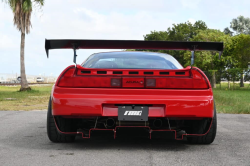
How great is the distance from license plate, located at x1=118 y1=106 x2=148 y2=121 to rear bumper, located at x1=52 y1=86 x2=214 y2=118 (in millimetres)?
52

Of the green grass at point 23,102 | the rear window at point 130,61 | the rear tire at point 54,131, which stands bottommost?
the green grass at point 23,102

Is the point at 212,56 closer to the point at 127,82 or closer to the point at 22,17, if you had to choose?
the point at 22,17

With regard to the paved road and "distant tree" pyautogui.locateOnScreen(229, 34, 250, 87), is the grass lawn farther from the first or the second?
"distant tree" pyautogui.locateOnScreen(229, 34, 250, 87)

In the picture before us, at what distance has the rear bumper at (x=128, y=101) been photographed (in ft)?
13.0

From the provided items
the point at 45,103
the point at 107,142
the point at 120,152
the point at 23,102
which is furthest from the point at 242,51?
the point at 120,152

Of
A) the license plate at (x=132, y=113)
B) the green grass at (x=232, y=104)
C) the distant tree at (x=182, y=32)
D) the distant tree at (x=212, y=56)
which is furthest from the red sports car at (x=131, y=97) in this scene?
the distant tree at (x=182, y=32)

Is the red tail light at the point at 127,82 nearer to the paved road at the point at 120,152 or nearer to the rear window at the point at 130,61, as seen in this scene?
the rear window at the point at 130,61

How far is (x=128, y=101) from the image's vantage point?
3.96 metres

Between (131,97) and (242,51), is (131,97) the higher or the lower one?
the lower one

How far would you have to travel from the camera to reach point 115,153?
4.04 metres

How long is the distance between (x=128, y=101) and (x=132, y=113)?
0.46ft

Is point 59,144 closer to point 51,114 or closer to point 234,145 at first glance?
point 51,114

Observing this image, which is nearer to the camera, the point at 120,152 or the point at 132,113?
the point at 132,113

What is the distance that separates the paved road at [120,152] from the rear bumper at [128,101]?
44 cm
